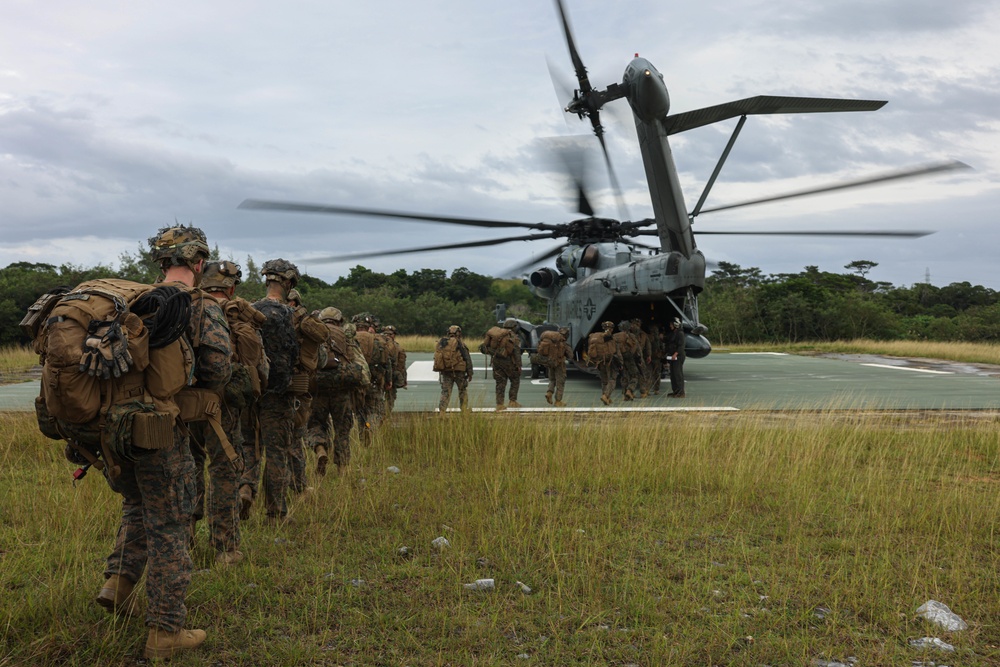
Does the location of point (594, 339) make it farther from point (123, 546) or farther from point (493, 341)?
point (123, 546)

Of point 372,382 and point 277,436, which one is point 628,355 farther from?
point 277,436

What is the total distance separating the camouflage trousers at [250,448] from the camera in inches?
197

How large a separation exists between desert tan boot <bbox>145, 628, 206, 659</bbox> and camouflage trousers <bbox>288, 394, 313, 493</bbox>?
222cm

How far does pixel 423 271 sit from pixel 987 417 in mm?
39706

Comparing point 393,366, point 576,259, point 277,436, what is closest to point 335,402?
point 277,436

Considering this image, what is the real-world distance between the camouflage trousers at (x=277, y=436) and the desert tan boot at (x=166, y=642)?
2.00m

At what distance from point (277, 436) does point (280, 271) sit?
3.72ft

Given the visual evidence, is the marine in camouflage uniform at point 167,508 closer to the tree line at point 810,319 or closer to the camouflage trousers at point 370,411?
the camouflage trousers at point 370,411

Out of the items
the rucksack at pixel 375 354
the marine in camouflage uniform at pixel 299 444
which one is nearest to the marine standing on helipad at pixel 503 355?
the rucksack at pixel 375 354

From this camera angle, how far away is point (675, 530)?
16.5ft

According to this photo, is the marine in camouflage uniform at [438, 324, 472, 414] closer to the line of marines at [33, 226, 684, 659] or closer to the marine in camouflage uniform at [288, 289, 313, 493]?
the line of marines at [33, 226, 684, 659]

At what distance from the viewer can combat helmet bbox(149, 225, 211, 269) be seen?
361 centimetres

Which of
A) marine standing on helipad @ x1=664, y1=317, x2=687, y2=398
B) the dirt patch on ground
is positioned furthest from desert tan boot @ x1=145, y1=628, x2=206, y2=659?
the dirt patch on ground

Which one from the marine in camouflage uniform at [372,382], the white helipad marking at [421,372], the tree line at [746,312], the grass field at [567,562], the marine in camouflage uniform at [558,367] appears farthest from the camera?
the tree line at [746,312]
